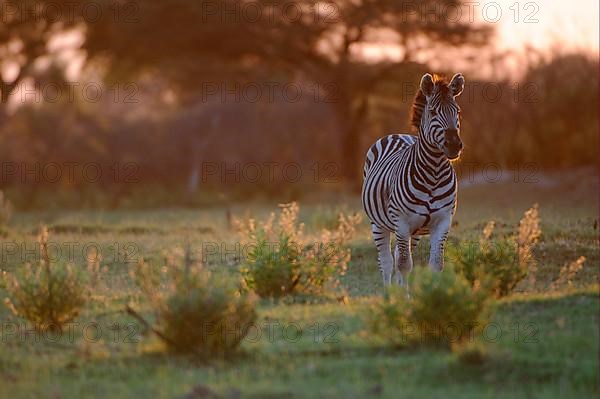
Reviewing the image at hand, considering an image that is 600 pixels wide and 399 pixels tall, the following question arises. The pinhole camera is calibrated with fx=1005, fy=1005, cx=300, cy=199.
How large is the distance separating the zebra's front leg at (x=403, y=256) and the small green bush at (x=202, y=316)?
3.21 metres

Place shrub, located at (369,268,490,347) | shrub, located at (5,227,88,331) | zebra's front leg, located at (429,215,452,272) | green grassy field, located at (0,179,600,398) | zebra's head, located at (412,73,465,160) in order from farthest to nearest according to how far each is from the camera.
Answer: zebra's front leg, located at (429,215,452,272) < zebra's head, located at (412,73,465,160) < shrub, located at (5,227,88,331) < shrub, located at (369,268,490,347) < green grassy field, located at (0,179,600,398)

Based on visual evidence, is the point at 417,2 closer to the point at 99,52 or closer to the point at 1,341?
the point at 99,52

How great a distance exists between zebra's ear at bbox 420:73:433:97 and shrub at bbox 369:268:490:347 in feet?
10.7

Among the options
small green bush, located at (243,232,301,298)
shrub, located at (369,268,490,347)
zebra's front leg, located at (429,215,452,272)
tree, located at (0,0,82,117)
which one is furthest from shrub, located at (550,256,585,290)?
tree, located at (0,0,82,117)

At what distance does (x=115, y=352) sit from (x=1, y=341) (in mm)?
1338

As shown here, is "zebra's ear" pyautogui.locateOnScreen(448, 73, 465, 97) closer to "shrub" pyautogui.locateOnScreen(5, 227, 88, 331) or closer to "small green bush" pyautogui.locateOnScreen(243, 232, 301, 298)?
"small green bush" pyautogui.locateOnScreen(243, 232, 301, 298)

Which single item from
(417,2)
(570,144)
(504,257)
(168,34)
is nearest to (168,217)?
(168,34)

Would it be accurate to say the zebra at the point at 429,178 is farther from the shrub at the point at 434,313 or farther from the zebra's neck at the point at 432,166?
the shrub at the point at 434,313

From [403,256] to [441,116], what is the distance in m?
1.73

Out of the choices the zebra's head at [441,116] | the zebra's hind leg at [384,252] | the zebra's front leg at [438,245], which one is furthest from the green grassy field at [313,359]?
the zebra's head at [441,116]

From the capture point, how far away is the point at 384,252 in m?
12.8

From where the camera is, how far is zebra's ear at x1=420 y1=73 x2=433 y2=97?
38.1ft

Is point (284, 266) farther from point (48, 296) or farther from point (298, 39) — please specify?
point (298, 39)

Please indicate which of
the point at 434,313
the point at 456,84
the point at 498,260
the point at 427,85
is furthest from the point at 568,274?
the point at 434,313
